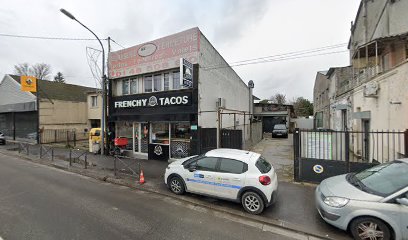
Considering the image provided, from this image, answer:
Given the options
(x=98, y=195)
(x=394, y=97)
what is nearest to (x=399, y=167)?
(x=394, y=97)

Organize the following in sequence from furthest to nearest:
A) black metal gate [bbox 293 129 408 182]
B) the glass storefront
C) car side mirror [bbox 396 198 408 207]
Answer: the glass storefront, black metal gate [bbox 293 129 408 182], car side mirror [bbox 396 198 408 207]

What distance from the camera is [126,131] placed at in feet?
42.2

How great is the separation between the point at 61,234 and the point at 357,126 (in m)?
13.7

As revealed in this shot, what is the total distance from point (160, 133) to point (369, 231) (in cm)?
960

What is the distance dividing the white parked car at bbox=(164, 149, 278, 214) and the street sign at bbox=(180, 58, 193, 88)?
4.20 m

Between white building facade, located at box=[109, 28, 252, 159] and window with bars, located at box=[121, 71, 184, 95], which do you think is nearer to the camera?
white building facade, located at box=[109, 28, 252, 159]

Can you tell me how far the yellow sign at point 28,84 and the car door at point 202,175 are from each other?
19.4 meters

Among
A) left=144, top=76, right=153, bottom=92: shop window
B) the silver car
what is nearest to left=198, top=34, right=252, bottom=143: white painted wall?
left=144, top=76, right=153, bottom=92: shop window

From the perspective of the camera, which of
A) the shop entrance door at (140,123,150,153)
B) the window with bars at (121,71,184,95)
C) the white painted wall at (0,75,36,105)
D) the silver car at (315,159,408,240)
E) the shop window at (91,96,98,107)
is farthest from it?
the shop window at (91,96,98,107)

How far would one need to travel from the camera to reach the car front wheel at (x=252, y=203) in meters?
5.05

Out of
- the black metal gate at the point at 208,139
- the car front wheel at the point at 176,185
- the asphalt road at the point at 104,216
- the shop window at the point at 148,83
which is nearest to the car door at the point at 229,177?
the asphalt road at the point at 104,216

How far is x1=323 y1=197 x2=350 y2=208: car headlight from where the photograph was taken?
13.1 feet

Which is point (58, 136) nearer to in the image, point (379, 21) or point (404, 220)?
point (404, 220)

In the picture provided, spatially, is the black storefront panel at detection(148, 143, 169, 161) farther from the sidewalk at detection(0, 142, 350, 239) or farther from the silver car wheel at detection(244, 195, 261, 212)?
the silver car wheel at detection(244, 195, 261, 212)
